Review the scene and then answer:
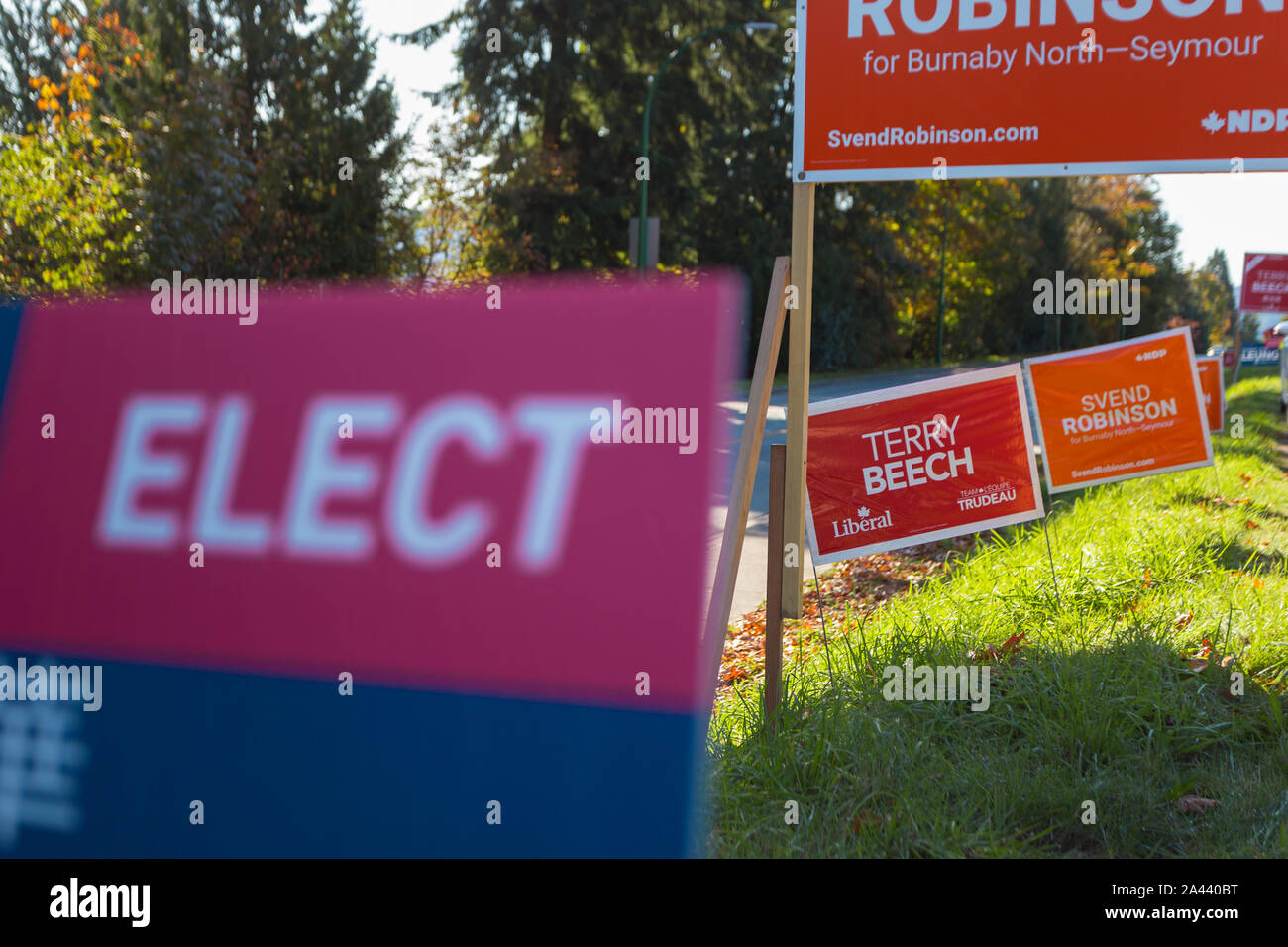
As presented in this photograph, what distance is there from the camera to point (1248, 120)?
14.7 feet

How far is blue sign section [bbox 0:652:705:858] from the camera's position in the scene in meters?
1.85

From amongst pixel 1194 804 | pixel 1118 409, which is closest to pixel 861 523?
pixel 1194 804

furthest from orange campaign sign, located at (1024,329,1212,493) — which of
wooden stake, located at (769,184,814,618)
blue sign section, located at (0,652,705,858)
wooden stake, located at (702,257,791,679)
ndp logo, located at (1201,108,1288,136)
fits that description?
blue sign section, located at (0,652,705,858)

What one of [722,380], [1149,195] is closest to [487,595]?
[722,380]

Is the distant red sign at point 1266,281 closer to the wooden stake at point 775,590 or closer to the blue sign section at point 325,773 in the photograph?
the wooden stake at point 775,590

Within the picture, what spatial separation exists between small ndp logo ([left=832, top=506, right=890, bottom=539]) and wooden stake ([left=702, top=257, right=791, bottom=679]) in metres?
1.54

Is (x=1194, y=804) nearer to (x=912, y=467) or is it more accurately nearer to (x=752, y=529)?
(x=912, y=467)

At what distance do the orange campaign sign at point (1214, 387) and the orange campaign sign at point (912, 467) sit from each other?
859 centimetres

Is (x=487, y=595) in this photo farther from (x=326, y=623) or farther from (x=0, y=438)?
(x=0, y=438)

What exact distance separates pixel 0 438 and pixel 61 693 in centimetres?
59

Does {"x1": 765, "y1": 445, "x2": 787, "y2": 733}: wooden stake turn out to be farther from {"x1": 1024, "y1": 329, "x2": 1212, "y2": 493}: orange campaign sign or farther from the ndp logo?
{"x1": 1024, "y1": 329, "x2": 1212, "y2": 493}: orange campaign sign
